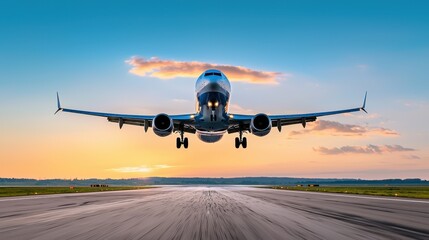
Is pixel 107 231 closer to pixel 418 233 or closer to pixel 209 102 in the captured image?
pixel 418 233

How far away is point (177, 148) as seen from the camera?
44.8m

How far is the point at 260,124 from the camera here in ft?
112

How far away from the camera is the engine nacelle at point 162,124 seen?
3331cm

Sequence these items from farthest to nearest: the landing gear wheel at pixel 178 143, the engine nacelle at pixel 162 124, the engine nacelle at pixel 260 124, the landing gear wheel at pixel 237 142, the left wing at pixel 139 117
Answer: the landing gear wheel at pixel 237 142
the landing gear wheel at pixel 178 143
the left wing at pixel 139 117
the engine nacelle at pixel 260 124
the engine nacelle at pixel 162 124

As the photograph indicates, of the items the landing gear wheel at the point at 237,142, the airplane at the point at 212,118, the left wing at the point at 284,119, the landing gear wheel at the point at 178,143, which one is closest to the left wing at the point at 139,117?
the airplane at the point at 212,118

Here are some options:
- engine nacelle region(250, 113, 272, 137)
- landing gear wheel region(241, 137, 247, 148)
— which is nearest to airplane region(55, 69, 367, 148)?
engine nacelle region(250, 113, 272, 137)

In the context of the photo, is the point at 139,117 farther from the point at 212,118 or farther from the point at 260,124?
the point at 260,124

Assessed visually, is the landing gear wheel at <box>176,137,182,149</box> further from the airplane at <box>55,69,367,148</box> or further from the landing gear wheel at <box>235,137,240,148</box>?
the landing gear wheel at <box>235,137,240,148</box>

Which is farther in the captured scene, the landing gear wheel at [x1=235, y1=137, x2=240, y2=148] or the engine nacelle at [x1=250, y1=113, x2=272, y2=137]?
the landing gear wheel at [x1=235, y1=137, x2=240, y2=148]

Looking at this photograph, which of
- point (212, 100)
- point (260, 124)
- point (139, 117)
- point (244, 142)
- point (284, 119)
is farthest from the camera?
point (244, 142)

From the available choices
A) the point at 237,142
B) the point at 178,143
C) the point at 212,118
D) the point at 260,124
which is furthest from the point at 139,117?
the point at 237,142

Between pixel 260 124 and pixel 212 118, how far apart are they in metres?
3.90

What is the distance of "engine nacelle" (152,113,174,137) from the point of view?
3331 cm

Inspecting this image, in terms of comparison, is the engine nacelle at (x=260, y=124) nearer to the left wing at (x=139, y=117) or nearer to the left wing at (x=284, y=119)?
the left wing at (x=284, y=119)
